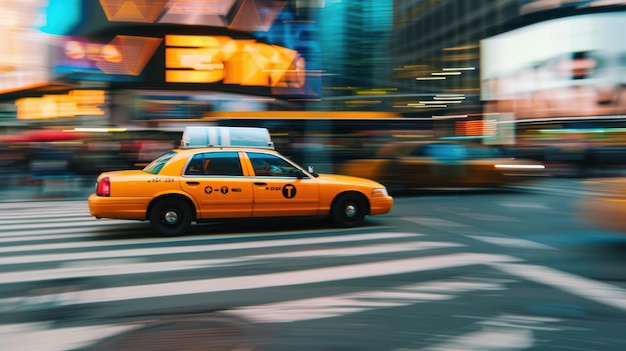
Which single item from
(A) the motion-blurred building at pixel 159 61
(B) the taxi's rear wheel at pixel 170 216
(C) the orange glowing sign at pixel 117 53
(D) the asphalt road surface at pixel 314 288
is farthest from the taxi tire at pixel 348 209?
(C) the orange glowing sign at pixel 117 53

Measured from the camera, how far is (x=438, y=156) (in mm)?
14766

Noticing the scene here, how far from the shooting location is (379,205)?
9547 millimetres

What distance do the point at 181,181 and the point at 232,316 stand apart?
166 inches

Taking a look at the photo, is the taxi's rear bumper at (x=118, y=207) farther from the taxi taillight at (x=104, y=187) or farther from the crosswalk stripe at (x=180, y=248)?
the crosswalk stripe at (x=180, y=248)

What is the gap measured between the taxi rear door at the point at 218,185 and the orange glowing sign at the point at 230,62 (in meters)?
25.6

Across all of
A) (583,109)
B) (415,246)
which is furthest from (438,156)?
(583,109)

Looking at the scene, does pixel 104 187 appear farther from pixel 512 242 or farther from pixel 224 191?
pixel 512 242

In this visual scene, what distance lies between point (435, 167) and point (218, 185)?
7.75 meters

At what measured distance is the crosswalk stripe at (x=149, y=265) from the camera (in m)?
6.05

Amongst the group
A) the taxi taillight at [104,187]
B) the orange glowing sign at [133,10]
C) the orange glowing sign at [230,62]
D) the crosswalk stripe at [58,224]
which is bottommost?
the crosswalk stripe at [58,224]

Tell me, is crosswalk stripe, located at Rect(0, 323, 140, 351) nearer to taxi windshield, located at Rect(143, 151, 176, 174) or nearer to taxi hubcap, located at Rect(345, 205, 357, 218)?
taxi windshield, located at Rect(143, 151, 176, 174)

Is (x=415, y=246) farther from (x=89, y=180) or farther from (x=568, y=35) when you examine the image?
(x=568, y=35)

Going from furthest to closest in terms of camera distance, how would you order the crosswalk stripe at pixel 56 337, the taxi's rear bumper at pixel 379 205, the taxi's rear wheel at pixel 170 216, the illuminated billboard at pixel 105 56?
1. the illuminated billboard at pixel 105 56
2. the taxi's rear bumper at pixel 379 205
3. the taxi's rear wheel at pixel 170 216
4. the crosswalk stripe at pixel 56 337

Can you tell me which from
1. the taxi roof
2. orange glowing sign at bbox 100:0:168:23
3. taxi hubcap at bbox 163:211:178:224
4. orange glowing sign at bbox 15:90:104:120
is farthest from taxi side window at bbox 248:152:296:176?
orange glowing sign at bbox 100:0:168:23
